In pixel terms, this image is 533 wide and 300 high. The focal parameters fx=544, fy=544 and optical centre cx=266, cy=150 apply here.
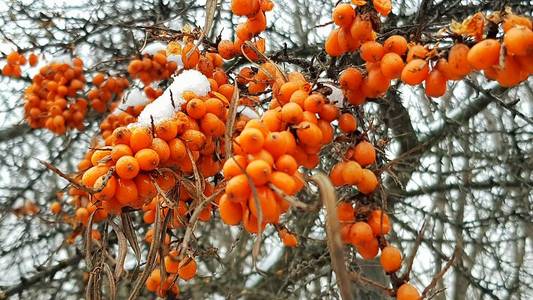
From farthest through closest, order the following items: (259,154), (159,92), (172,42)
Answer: (159,92)
(172,42)
(259,154)

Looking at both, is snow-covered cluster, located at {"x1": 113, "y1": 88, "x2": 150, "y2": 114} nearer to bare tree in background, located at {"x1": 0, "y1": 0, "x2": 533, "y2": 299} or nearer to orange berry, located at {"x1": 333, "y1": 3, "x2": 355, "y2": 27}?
bare tree in background, located at {"x1": 0, "y1": 0, "x2": 533, "y2": 299}

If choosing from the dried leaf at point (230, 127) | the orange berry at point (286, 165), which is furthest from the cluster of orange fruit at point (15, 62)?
the orange berry at point (286, 165)

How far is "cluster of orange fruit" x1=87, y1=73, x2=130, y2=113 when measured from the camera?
8.92 ft

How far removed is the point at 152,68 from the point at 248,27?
1.22 m

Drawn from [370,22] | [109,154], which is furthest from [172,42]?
[370,22]

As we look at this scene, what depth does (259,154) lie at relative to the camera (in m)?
0.85

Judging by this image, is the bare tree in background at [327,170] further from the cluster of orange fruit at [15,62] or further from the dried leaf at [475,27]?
the dried leaf at [475,27]

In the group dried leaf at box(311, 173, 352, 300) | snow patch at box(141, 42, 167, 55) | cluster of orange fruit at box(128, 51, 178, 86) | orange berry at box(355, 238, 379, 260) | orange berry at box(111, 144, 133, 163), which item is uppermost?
snow patch at box(141, 42, 167, 55)

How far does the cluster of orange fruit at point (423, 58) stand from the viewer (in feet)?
2.87

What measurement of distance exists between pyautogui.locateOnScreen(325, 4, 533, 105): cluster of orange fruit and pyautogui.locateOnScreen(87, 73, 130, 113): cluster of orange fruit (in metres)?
1.85

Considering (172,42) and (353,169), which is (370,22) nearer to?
(353,169)

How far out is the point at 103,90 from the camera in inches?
107

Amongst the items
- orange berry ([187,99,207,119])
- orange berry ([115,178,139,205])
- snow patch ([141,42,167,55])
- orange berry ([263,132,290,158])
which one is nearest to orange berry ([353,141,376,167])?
orange berry ([263,132,290,158])

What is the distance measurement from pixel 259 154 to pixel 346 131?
0.27m
